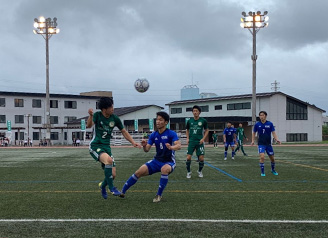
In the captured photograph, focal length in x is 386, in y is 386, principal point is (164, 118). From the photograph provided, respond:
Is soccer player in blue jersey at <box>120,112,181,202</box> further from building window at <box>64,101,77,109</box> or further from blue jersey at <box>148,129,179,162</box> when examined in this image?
building window at <box>64,101,77,109</box>

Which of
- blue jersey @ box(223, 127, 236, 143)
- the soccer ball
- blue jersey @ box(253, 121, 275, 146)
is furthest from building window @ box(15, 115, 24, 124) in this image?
blue jersey @ box(253, 121, 275, 146)

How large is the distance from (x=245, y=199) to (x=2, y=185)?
20.5ft

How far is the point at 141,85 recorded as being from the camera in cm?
Result: 3578

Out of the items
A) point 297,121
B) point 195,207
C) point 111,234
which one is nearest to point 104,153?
point 195,207

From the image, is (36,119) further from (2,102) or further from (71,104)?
(71,104)

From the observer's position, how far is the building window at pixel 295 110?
62.6 meters

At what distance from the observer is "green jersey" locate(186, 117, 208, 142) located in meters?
11.9

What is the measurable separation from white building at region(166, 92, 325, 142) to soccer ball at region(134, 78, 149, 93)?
90.0 ft

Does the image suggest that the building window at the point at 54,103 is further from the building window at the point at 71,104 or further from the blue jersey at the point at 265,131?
the blue jersey at the point at 265,131

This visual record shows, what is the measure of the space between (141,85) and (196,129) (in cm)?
2426

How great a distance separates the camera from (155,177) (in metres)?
11.8

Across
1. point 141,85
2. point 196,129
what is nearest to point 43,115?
point 141,85

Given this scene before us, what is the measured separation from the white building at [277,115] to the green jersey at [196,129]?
162 feet

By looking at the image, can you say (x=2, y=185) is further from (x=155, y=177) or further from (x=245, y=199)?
(x=245, y=199)
